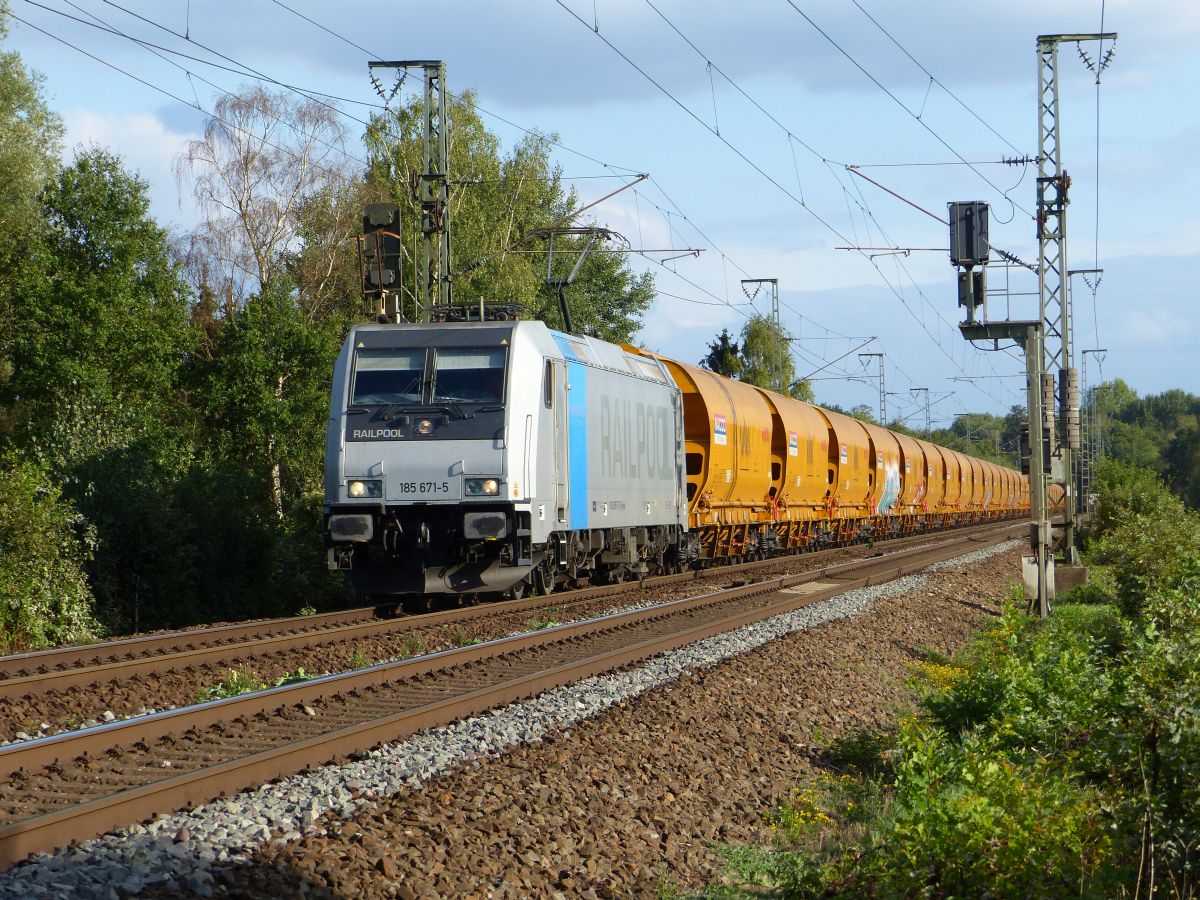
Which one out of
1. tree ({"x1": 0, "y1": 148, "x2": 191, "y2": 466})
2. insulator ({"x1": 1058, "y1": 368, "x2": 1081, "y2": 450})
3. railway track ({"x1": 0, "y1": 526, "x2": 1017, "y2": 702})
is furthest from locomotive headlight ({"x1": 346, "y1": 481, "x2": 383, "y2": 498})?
insulator ({"x1": 1058, "y1": 368, "x2": 1081, "y2": 450})

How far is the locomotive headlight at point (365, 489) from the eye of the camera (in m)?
14.7

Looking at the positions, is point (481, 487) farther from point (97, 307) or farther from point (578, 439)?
point (97, 307)

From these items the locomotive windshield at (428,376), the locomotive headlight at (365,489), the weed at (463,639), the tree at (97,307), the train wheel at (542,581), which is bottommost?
the weed at (463,639)

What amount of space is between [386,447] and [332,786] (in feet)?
28.2

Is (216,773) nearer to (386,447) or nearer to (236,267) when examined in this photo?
(386,447)

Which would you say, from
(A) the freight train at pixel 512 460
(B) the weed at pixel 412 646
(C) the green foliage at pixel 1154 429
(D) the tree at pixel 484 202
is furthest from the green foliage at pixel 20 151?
(C) the green foliage at pixel 1154 429

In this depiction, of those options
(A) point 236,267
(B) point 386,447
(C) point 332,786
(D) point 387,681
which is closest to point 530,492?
(B) point 386,447

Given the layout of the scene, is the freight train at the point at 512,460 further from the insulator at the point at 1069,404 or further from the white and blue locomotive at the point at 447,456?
the insulator at the point at 1069,404

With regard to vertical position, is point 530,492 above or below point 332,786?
above

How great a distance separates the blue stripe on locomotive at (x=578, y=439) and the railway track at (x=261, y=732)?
3.40 metres

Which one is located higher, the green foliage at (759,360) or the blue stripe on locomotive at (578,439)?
the green foliage at (759,360)

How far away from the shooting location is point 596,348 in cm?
1817

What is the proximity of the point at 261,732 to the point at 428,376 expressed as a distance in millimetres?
7575

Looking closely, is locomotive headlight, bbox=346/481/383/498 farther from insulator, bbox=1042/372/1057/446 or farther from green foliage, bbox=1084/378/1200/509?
green foliage, bbox=1084/378/1200/509
